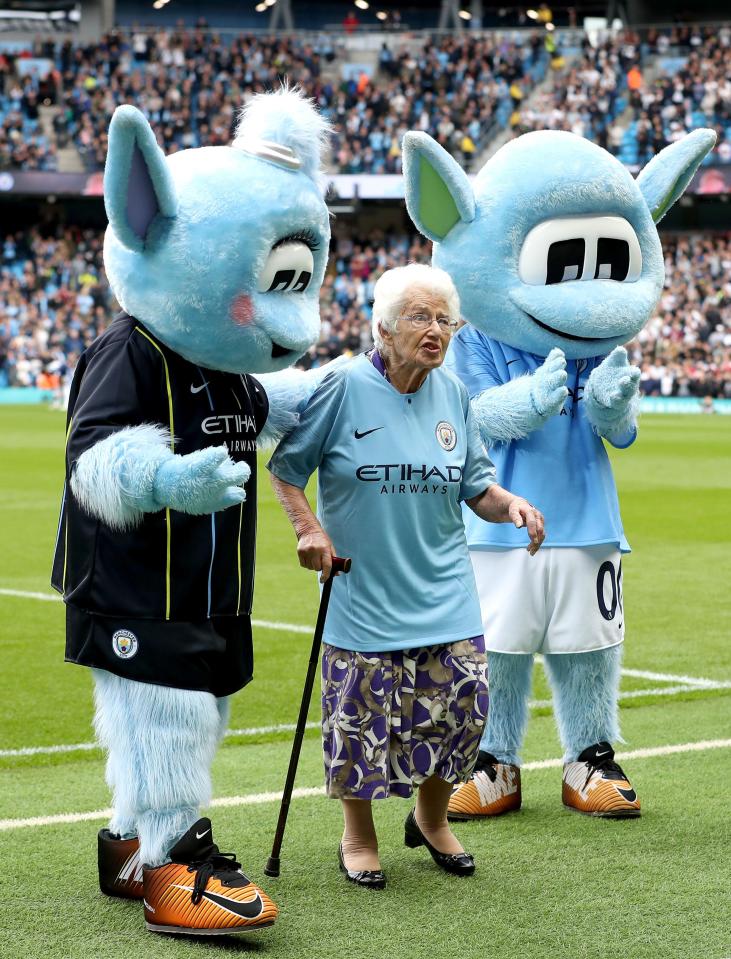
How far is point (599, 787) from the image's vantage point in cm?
477

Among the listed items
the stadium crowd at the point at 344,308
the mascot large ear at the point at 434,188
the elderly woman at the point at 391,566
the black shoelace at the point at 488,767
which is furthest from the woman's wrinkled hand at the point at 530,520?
the stadium crowd at the point at 344,308

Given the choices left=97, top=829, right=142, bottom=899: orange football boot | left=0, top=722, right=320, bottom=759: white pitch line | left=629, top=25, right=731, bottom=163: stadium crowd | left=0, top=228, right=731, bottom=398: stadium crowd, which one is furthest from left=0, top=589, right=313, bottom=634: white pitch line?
left=629, top=25, right=731, bottom=163: stadium crowd

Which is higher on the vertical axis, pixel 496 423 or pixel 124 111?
pixel 124 111

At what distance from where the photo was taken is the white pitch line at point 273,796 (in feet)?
15.2

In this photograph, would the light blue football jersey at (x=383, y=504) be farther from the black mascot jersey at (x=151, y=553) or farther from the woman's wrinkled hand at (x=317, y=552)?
the black mascot jersey at (x=151, y=553)

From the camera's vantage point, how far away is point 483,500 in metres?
4.32

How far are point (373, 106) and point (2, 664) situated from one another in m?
33.6

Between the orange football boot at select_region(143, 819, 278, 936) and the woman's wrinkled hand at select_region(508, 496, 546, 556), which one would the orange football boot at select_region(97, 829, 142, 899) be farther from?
the woman's wrinkled hand at select_region(508, 496, 546, 556)

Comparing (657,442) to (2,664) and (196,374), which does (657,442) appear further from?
(196,374)

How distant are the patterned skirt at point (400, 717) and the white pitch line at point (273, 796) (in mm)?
957

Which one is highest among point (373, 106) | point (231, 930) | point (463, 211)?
point (373, 106)

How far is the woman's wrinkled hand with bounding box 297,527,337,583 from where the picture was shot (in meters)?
3.91

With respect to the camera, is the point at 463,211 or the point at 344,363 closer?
the point at 344,363

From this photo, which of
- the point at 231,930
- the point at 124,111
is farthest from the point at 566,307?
the point at 231,930
